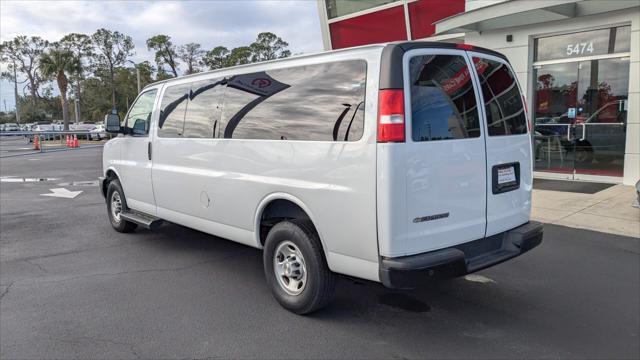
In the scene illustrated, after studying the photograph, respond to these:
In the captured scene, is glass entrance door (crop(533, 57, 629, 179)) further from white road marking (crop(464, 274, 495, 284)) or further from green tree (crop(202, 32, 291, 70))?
green tree (crop(202, 32, 291, 70))

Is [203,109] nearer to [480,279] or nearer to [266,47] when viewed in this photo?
[480,279]

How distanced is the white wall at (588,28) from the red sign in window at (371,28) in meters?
2.83

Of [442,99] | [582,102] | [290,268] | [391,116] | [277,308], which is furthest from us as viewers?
[582,102]

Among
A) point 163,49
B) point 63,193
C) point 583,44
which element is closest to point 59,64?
point 163,49

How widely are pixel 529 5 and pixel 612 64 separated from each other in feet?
7.54

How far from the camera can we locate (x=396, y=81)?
130 inches

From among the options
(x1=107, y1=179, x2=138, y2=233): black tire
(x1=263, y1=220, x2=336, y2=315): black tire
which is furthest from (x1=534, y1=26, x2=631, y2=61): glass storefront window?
(x1=107, y1=179, x2=138, y2=233): black tire

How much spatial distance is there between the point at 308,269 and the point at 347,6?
1338 centimetres

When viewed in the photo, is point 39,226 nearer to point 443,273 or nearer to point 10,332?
point 10,332

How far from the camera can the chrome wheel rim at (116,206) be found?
6911mm

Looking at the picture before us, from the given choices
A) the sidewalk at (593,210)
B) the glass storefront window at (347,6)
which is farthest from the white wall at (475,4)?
the sidewalk at (593,210)

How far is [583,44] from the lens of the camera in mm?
10711

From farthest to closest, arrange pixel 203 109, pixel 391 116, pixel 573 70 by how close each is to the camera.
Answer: pixel 573 70 → pixel 203 109 → pixel 391 116

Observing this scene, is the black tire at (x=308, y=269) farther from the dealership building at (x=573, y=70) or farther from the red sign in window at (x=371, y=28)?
the red sign in window at (x=371, y=28)
